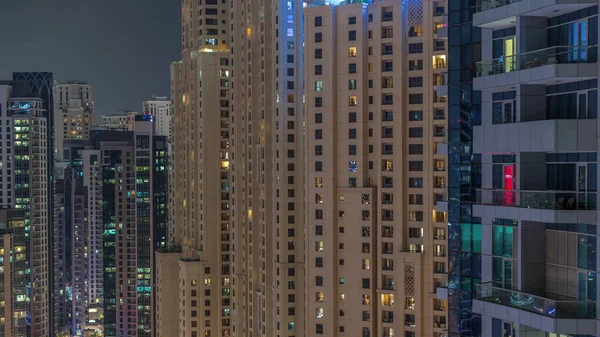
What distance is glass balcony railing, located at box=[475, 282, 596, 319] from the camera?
59.3ft

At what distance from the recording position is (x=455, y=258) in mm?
23688

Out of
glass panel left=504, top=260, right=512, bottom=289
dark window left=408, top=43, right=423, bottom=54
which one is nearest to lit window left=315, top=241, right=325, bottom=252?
dark window left=408, top=43, right=423, bottom=54

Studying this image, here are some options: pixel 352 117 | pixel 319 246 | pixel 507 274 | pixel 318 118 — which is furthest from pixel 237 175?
pixel 507 274

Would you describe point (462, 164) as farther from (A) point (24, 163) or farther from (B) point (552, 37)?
(A) point (24, 163)

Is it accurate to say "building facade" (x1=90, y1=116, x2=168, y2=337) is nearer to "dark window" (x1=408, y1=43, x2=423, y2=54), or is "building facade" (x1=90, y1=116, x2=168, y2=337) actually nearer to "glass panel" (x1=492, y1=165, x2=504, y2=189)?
"dark window" (x1=408, y1=43, x2=423, y2=54)

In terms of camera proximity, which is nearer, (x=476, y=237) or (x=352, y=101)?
(x=476, y=237)

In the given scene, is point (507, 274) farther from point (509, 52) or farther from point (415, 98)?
point (415, 98)

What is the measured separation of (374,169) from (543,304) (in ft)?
147

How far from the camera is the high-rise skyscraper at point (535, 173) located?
18234 mm

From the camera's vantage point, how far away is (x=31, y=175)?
14275 cm

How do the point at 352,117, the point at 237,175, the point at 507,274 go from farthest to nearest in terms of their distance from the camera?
the point at 237,175 < the point at 352,117 < the point at 507,274

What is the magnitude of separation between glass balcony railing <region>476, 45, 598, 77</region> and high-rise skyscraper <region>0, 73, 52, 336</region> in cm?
12469

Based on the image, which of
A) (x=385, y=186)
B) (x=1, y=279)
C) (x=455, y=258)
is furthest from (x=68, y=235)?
(x=455, y=258)

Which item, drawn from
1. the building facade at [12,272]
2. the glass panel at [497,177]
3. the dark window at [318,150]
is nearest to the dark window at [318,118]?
the dark window at [318,150]
